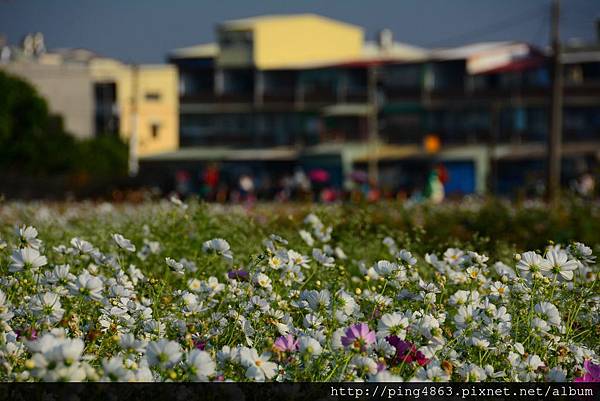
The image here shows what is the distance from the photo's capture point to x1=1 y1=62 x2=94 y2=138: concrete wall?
81.2 metres

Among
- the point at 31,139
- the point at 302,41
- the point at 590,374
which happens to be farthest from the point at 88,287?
the point at 302,41

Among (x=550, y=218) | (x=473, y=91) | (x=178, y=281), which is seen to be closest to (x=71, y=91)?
(x=473, y=91)

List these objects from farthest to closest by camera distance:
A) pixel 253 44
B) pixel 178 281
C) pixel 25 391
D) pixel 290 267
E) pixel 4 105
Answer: pixel 253 44 < pixel 4 105 < pixel 178 281 < pixel 290 267 < pixel 25 391

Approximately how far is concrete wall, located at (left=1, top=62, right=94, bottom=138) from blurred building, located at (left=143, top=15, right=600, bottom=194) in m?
8.28

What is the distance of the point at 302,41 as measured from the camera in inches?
2928

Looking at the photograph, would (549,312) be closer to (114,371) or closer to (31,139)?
(114,371)

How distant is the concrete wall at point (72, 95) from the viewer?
81188 millimetres

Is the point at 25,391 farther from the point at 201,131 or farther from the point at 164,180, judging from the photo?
the point at 201,131

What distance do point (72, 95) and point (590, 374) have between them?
79404 mm

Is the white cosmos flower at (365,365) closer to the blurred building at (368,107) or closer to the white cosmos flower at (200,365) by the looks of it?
the white cosmos flower at (200,365)

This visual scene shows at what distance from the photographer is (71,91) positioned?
8150 cm

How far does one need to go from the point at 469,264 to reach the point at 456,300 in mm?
998

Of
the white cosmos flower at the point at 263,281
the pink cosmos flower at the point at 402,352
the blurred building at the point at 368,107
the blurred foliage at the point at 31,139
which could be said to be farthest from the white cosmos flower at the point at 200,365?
the blurred foliage at the point at 31,139

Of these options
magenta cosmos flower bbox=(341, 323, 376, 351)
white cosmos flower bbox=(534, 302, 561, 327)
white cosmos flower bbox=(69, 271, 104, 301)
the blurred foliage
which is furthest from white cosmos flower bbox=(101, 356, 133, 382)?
the blurred foliage
